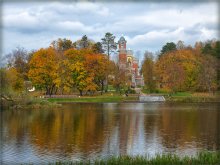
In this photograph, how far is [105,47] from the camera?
7875cm

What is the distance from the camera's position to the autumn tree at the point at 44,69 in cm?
6431

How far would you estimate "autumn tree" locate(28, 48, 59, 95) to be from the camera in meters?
64.3

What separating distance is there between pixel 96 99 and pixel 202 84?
1759 centimetres

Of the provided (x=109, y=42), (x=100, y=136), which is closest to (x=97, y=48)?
(x=109, y=42)

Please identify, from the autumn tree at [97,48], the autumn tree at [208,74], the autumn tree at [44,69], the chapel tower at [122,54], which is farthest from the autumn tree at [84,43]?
the autumn tree at [208,74]

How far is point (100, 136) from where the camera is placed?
86.7 ft

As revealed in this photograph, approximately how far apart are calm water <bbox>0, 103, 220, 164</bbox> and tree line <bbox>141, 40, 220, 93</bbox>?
1058 inches

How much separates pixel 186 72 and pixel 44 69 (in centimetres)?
2352

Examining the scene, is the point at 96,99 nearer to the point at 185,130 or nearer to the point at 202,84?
the point at 202,84

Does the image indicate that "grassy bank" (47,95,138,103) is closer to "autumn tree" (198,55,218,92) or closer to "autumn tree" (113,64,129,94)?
"autumn tree" (113,64,129,94)

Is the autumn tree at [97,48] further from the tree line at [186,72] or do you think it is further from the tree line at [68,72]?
the tree line at [186,72]

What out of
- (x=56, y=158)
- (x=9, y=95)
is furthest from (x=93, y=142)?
(x=9, y=95)

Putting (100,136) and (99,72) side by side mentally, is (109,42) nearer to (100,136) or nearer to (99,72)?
(99,72)

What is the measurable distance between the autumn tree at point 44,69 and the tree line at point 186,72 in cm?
1770
